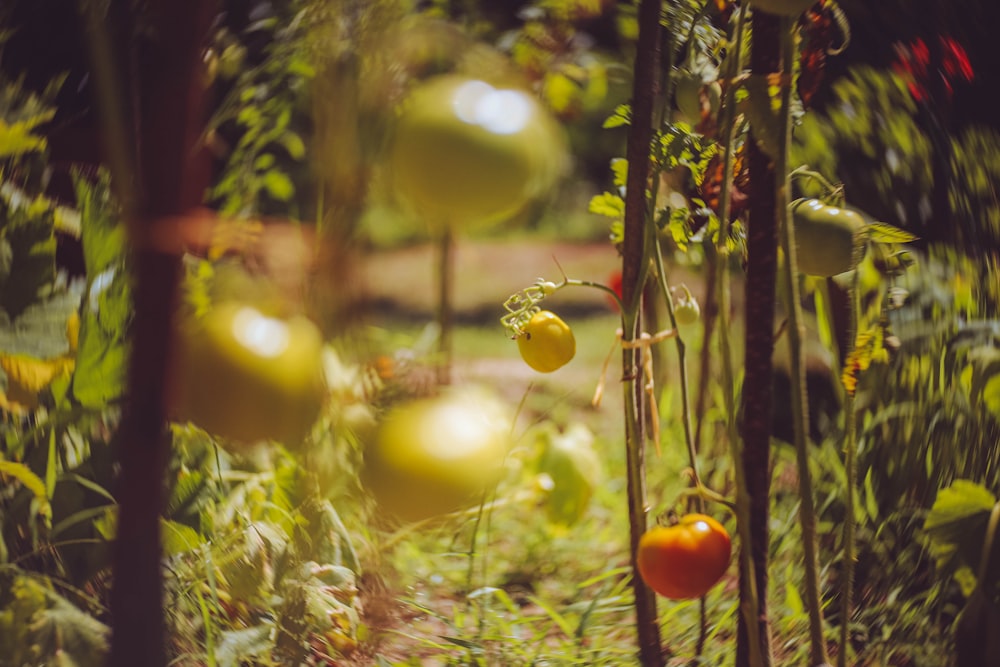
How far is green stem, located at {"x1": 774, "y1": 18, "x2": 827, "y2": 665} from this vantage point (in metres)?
0.49

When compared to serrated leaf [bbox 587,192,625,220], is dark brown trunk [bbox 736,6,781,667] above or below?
below

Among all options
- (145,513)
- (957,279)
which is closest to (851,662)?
(957,279)

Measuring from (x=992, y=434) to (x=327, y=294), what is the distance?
0.66 m

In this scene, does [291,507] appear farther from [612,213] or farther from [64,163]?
[64,163]

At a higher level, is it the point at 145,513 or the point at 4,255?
the point at 4,255

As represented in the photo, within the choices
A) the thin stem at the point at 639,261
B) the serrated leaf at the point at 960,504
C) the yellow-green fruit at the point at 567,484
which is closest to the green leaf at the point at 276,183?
the yellow-green fruit at the point at 567,484

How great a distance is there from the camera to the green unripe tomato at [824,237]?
567 mm

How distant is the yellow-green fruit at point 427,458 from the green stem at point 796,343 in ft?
0.75

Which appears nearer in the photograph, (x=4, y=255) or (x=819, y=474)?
(x=4, y=255)

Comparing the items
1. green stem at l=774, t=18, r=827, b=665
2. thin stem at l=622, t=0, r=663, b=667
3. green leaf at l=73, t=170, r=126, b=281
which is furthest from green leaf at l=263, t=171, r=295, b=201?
green stem at l=774, t=18, r=827, b=665

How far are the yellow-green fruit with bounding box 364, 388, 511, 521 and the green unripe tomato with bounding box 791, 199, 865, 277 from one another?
33 centimetres

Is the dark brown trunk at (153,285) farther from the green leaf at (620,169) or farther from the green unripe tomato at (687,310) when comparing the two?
the green unripe tomato at (687,310)

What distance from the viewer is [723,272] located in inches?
22.0

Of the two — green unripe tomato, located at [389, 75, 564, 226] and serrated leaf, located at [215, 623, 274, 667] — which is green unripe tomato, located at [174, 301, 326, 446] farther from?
serrated leaf, located at [215, 623, 274, 667]
